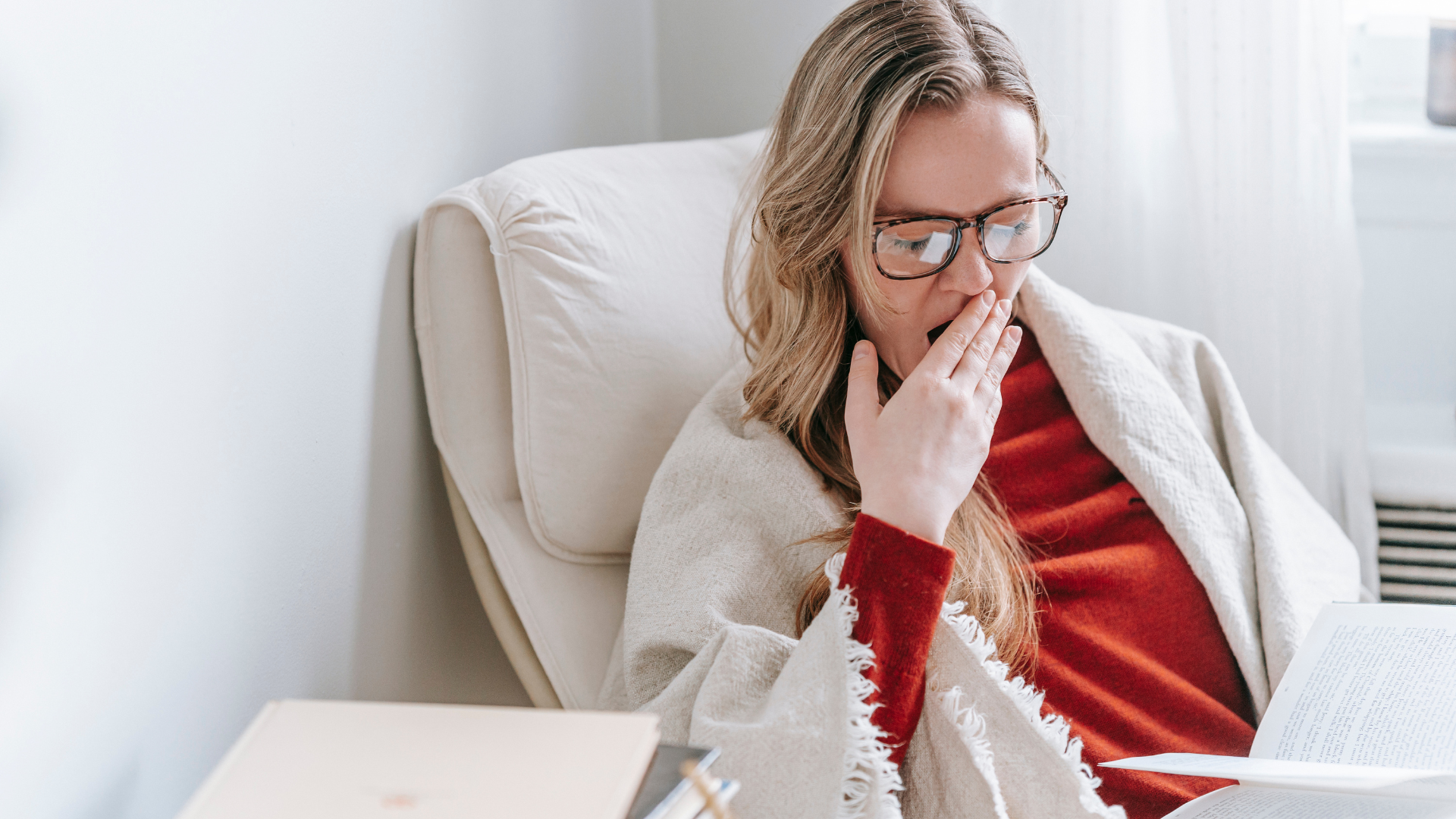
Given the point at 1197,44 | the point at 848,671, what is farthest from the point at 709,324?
the point at 1197,44

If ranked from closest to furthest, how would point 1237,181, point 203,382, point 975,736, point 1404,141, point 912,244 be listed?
point 203,382
point 975,736
point 912,244
point 1237,181
point 1404,141

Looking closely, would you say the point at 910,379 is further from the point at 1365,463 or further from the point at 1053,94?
the point at 1365,463

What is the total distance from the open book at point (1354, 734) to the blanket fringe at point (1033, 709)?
0.15 ft

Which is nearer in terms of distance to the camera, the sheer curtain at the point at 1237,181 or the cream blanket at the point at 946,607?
the cream blanket at the point at 946,607

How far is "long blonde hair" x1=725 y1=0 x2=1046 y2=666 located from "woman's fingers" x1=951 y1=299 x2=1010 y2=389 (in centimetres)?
8

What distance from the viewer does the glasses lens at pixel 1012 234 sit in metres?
0.90

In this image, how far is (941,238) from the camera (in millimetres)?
891

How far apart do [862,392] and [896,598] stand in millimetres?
202

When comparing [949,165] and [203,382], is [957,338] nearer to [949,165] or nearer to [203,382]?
[949,165]

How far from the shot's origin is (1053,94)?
62.1 inches

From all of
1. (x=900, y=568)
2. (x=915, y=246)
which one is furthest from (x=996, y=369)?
(x=900, y=568)

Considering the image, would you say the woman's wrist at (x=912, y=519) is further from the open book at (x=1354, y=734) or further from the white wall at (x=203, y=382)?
the white wall at (x=203, y=382)

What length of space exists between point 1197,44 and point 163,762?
5.00 feet

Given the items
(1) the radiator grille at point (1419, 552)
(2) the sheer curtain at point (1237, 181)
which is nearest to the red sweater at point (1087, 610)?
(2) the sheer curtain at point (1237, 181)
